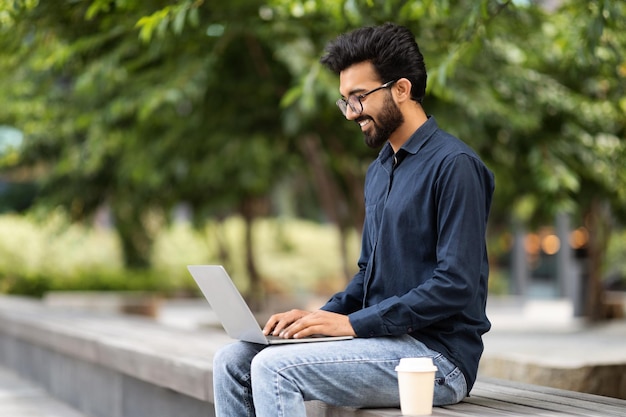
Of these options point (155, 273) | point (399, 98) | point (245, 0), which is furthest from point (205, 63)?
point (155, 273)

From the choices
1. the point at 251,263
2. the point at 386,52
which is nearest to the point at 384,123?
the point at 386,52

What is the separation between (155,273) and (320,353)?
1054 inches

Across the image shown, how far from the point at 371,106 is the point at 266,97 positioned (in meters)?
7.75

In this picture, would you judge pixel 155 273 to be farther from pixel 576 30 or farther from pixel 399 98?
pixel 399 98

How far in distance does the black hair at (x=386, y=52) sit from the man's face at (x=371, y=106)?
3cm

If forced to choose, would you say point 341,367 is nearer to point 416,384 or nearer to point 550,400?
point 416,384

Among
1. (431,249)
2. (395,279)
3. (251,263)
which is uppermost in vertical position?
(431,249)

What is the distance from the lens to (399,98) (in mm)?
4145

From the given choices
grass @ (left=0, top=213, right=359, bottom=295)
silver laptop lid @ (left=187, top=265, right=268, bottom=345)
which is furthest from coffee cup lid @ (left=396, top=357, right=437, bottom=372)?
grass @ (left=0, top=213, right=359, bottom=295)

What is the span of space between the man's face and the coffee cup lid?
84cm

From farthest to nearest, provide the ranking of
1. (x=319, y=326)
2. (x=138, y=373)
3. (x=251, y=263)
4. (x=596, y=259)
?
(x=251, y=263) < (x=596, y=259) < (x=138, y=373) < (x=319, y=326)

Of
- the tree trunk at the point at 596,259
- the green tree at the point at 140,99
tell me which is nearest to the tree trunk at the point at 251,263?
the green tree at the point at 140,99

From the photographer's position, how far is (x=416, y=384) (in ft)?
12.3

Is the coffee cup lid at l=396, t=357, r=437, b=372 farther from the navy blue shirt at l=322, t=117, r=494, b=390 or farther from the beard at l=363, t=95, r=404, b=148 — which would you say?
the beard at l=363, t=95, r=404, b=148
